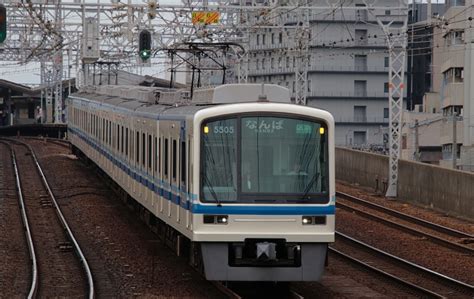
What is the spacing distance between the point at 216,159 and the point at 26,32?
4337 cm

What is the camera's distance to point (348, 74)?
2702 inches

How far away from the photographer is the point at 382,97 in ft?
225

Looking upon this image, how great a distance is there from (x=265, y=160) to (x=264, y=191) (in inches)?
13.7

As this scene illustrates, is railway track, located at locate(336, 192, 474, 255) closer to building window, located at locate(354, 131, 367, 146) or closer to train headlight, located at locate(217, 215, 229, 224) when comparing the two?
train headlight, located at locate(217, 215, 229, 224)

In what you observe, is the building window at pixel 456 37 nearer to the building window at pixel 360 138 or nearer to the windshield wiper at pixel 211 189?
the building window at pixel 360 138

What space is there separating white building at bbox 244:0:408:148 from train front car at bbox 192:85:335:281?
173ft

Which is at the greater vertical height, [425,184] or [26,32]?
[26,32]

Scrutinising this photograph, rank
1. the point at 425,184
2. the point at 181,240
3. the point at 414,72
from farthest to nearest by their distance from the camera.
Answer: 1. the point at 414,72
2. the point at 425,184
3. the point at 181,240

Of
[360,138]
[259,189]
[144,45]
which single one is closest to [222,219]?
[259,189]

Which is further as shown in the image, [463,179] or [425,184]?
[425,184]

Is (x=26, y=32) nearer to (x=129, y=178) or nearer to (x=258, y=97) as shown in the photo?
(x=129, y=178)

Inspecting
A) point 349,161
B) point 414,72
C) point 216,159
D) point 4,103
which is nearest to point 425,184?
point 349,161

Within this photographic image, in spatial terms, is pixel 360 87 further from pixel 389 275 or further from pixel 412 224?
pixel 389 275

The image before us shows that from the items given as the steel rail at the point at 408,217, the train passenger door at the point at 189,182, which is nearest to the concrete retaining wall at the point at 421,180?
the steel rail at the point at 408,217
